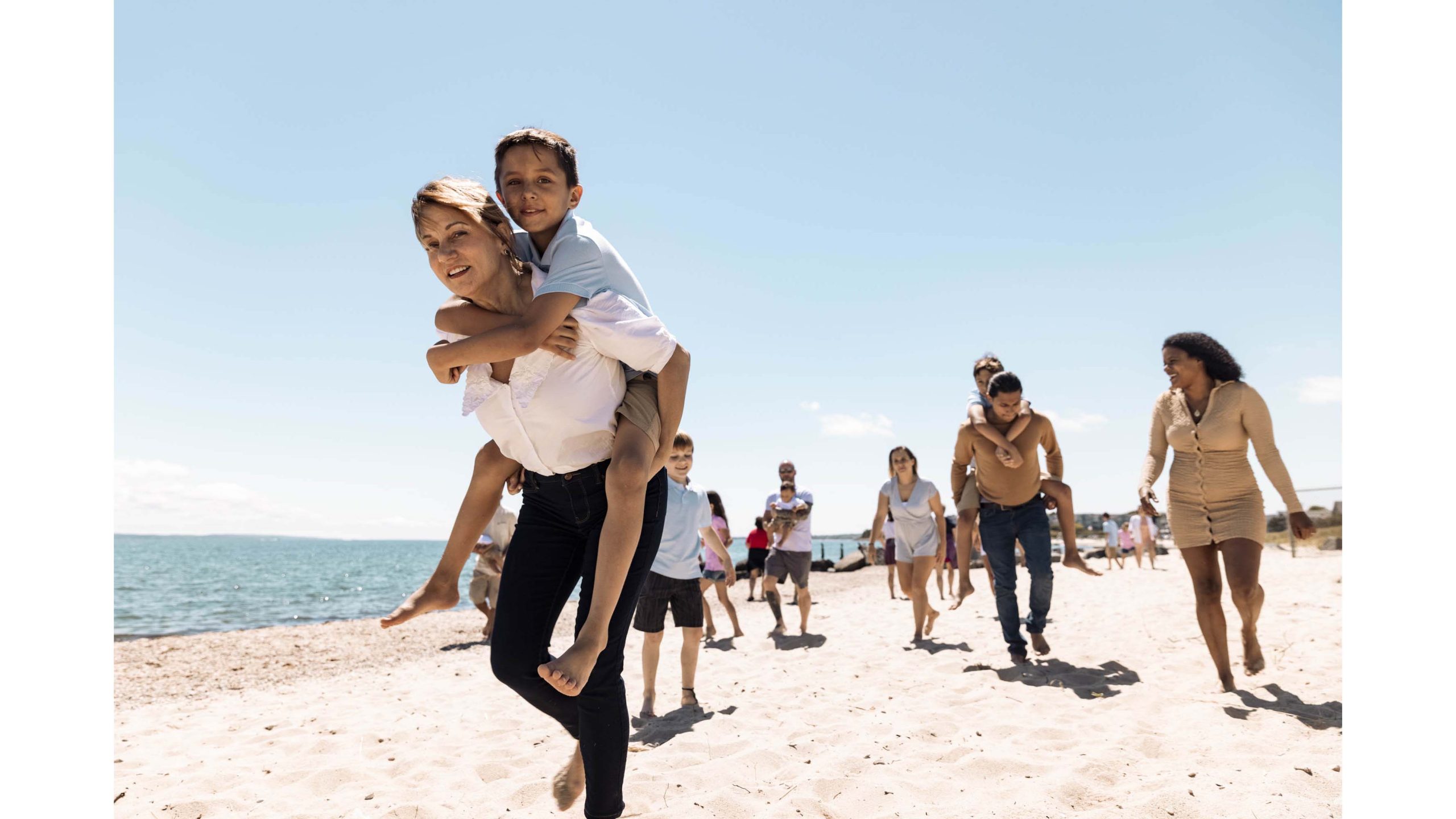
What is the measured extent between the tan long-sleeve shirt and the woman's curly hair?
1.46 metres

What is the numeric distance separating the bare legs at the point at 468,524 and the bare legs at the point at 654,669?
308cm

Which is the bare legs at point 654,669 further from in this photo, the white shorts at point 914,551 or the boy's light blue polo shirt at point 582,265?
the boy's light blue polo shirt at point 582,265

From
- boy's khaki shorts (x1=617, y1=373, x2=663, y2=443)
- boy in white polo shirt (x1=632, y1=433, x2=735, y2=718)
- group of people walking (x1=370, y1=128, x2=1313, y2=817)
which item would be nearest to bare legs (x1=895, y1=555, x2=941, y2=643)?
boy in white polo shirt (x1=632, y1=433, x2=735, y2=718)

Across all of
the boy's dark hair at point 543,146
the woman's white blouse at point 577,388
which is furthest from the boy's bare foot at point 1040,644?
the boy's dark hair at point 543,146

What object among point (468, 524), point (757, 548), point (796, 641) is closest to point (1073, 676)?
point (796, 641)

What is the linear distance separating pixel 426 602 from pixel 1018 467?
5.19 metres

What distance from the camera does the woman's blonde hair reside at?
2399mm

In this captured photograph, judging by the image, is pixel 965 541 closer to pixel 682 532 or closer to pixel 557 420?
pixel 682 532

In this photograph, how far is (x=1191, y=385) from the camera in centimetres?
552

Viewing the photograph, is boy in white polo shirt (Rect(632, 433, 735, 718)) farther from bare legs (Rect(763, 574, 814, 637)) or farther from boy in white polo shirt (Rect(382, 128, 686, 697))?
bare legs (Rect(763, 574, 814, 637))

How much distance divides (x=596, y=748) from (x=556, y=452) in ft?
3.00

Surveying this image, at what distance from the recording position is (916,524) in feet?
28.4

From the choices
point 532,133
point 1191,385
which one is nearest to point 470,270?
point 532,133

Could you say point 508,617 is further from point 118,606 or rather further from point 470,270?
point 118,606
